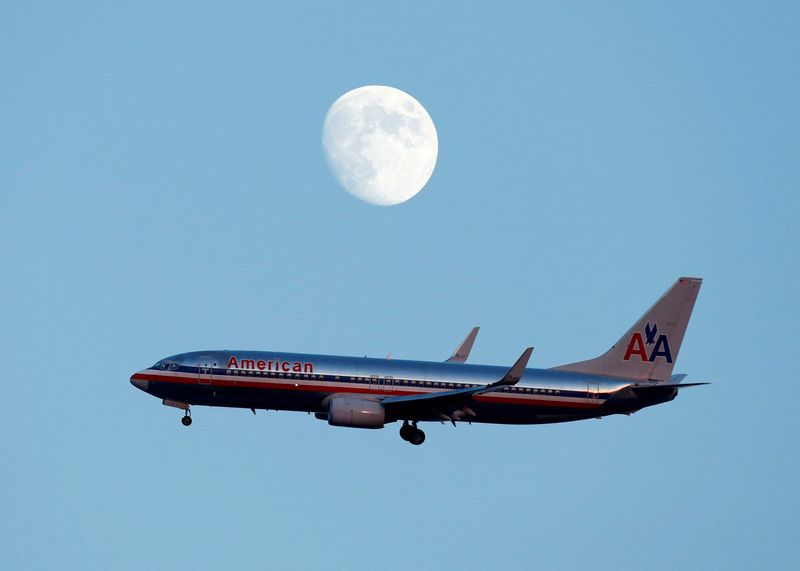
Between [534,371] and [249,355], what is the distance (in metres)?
16.8

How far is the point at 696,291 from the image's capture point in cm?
8850

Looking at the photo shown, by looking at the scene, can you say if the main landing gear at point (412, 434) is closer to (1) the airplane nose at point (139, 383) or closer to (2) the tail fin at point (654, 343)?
(2) the tail fin at point (654, 343)

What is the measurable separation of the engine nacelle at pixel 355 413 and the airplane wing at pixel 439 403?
0.84m

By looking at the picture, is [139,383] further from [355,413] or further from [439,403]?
[439,403]

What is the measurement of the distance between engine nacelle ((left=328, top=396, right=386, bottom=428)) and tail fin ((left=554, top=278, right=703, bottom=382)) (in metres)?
Answer: 12.8

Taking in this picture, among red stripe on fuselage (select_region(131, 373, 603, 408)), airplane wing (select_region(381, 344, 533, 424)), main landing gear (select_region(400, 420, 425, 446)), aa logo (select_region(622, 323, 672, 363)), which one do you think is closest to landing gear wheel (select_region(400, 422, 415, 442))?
main landing gear (select_region(400, 420, 425, 446))

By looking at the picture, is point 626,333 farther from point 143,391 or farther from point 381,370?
point 143,391

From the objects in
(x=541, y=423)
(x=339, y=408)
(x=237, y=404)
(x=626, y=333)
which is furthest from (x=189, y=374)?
(x=626, y=333)

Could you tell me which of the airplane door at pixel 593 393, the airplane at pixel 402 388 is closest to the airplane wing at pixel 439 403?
the airplane at pixel 402 388

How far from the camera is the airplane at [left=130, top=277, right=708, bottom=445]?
256 ft

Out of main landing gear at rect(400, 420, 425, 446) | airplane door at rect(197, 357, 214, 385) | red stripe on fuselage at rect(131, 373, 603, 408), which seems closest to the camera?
red stripe on fuselage at rect(131, 373, 603, 408)

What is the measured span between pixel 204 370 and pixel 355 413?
878 centimetres

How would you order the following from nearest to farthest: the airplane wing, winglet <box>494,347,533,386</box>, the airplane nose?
1. winglet <box>494,347,533,386</box>
2. the airplane wing
3. the airplane nose

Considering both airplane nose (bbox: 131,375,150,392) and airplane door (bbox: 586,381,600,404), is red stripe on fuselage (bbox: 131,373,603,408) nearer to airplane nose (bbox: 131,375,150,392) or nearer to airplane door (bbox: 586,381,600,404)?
airplane nose (bbox: 131,375,150,392)
